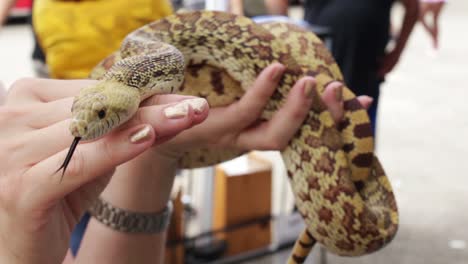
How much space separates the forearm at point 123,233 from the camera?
3.43 ft

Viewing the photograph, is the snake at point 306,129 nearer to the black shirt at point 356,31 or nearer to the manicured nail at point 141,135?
the manicured nail at point 141,135

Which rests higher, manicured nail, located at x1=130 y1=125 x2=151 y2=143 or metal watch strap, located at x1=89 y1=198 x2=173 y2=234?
manicured nail, located at x1=130 y1=125 x2=151 y2=143

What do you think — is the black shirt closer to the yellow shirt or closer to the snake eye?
the yellow shirt

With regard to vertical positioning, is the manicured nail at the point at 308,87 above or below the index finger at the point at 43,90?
below

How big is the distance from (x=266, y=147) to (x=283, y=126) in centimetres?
5

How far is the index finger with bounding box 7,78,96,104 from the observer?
33.2 inches

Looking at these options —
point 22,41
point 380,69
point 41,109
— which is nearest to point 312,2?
point 380,69

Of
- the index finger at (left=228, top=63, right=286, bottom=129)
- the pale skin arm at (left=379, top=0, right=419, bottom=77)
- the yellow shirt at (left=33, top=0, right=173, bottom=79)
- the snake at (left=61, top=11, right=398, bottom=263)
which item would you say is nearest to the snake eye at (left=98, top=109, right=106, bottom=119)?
the snake at (left=61, top=11, right=398, bottom=263)

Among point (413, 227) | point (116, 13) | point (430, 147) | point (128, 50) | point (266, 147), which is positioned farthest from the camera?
point (430, 147)

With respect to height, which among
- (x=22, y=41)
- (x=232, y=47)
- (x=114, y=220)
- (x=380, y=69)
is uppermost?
(x=232, y=47)

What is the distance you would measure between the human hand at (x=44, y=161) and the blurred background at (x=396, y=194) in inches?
52.2

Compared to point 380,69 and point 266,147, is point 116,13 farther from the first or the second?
point 380,69

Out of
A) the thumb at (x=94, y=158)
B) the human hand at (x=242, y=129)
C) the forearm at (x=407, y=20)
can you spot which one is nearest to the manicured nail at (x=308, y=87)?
the human hand at (x=242, y=129)

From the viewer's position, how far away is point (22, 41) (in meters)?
7.15
